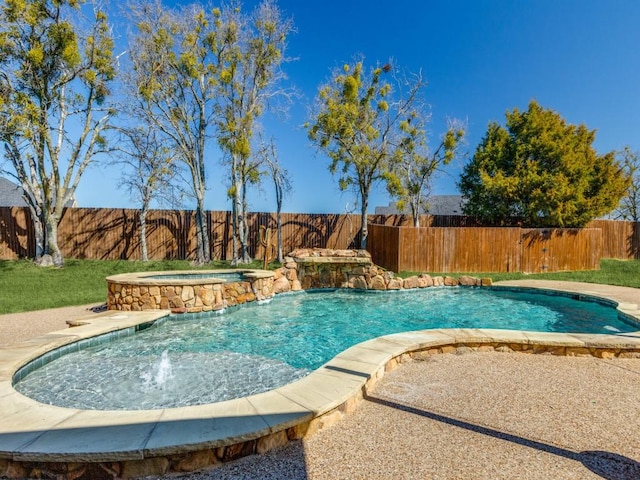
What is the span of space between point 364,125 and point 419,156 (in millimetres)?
3697

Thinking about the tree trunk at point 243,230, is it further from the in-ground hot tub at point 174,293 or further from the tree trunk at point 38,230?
the tree trunk at point 38,230

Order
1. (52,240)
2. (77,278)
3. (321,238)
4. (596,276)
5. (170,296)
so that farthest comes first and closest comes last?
(321,238)
(52,240)
(596,276)
(77,278)
(170,296)

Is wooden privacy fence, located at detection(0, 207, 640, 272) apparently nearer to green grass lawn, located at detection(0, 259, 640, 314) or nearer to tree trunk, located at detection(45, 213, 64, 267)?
green grass lawn, located at detection(0, 259, 640, 314)

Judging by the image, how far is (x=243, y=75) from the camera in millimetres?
14492

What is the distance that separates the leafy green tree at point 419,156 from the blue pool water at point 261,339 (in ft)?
26.0

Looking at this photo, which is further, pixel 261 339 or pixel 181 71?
pixel 181 71

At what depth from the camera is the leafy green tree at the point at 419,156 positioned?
16750 mm

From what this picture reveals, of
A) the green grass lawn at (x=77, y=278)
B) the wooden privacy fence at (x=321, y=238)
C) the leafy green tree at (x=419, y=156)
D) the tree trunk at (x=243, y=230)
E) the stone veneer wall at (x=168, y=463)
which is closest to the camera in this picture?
the stone veneer wall at (x=168, y=463)

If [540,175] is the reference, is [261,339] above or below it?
below

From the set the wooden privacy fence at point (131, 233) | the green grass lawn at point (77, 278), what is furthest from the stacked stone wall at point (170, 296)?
the wooden privacy fence at point (131, 233)

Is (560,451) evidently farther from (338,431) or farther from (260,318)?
(260,318)

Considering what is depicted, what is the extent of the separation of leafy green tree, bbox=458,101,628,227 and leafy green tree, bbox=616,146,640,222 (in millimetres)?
8859

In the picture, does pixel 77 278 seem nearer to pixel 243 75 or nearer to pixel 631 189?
pixel 243 75

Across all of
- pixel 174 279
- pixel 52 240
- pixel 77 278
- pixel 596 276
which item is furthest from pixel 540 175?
pixel 52 240
